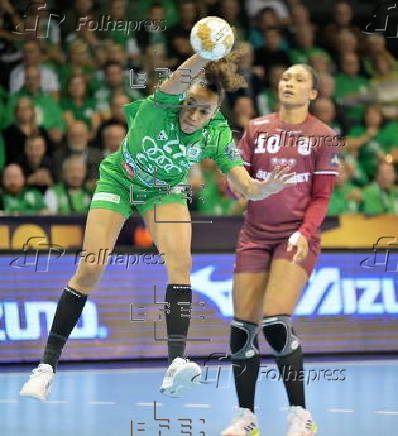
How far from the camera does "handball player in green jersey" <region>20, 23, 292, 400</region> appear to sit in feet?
20.4

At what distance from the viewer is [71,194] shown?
33.4 ft

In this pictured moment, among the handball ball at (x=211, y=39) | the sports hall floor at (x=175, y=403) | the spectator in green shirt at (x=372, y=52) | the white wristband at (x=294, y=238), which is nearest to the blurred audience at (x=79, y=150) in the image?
the sports hall floor at (x=175, y=403)

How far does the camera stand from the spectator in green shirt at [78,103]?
1105 centimetres

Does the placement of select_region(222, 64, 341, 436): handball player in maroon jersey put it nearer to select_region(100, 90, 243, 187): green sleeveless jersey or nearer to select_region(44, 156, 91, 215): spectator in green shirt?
select_region(100, 90, 243, 187): green sleeveless jersey

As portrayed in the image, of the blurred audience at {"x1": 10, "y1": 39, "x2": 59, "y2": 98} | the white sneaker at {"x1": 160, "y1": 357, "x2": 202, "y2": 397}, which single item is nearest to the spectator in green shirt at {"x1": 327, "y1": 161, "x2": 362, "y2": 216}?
the blurred audience at {"x1": 10, "y1": 39, "x2": 59, "y2": 98}

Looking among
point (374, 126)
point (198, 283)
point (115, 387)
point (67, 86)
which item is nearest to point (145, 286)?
point (198, 283)

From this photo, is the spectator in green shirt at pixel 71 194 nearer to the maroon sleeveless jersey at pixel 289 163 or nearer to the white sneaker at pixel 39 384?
the maroon sleeveless jersey at pixel 289 163

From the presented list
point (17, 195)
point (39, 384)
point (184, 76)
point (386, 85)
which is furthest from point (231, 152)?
point (386, 85)

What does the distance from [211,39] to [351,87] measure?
7.08 metres

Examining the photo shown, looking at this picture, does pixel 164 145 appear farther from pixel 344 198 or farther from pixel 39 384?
pixel 344 198

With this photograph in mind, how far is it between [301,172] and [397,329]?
364 cm

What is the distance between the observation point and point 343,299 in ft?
32.1

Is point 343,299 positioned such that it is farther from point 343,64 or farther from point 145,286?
point 343,64

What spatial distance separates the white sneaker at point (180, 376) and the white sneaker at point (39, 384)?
680mm
